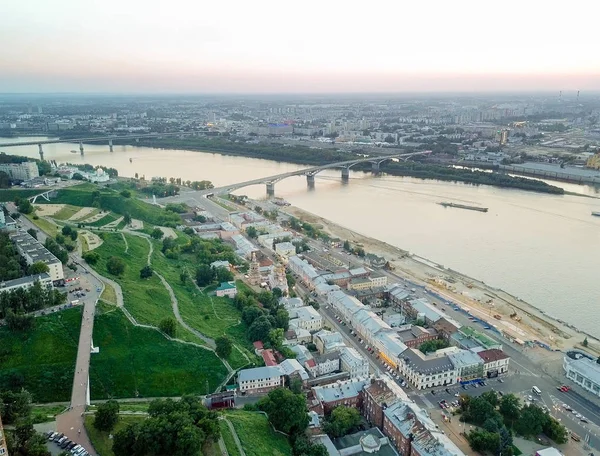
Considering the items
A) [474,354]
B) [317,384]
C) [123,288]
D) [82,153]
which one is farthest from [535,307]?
[82,153]

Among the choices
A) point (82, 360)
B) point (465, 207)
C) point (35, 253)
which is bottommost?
point (465, 207)

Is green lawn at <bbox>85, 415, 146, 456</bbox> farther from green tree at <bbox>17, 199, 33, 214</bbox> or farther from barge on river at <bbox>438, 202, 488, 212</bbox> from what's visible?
barge on river at <bbox>438, 202, 488, 212</bbox>

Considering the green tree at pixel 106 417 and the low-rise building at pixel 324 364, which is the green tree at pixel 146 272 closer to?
the low-rise building at pixel 324 364

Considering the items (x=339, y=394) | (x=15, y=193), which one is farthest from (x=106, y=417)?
(x=15, y=193)

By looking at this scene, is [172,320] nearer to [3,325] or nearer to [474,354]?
[3,325]

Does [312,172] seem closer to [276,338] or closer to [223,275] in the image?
[223,275]

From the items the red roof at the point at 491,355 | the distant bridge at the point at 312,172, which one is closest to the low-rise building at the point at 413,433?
the red roof at the point at 491,355

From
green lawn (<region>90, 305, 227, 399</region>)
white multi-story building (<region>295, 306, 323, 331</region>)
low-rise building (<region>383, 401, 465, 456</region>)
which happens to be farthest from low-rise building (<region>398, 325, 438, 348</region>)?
green lawn (<region>90, 305, 227, 399</region>)
